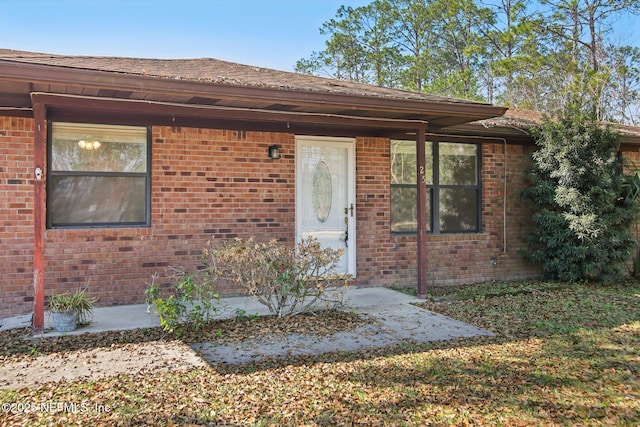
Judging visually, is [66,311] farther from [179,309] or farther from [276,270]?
[276,270]

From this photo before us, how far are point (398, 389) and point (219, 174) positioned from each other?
13.7 feet

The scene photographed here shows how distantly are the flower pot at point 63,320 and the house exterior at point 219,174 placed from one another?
0.17 meters

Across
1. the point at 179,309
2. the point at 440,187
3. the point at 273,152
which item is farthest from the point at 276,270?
the point at 440,187

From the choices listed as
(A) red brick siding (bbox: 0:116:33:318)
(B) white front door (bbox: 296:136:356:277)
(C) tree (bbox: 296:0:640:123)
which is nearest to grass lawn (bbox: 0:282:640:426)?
(A) red brick siding (bbox: 0:116:33:318)

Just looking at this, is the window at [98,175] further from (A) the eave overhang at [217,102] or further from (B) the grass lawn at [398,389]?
(B) the grass lawn at [398,389]

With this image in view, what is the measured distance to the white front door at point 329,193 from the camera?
7.46 meters

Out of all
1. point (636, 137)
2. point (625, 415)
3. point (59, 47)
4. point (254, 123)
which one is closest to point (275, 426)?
point (625, 415)

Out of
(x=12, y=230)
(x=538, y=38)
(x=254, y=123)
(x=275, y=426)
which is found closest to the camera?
(x=275, y=426)

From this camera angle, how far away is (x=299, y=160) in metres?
7.39

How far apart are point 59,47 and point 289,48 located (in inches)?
455

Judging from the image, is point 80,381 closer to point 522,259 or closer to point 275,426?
point 275,426

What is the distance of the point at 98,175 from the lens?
6.34 metres

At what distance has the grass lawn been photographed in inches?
124

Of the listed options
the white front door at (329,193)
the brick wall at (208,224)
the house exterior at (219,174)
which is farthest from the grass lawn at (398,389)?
the white front door at (329,193)
